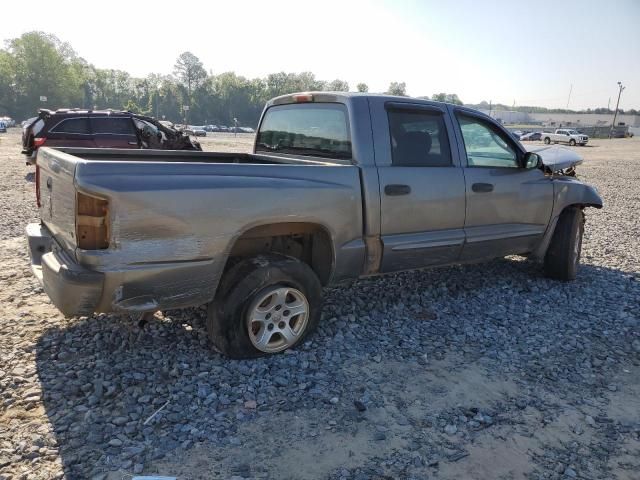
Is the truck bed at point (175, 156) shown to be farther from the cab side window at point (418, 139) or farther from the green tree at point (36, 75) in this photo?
the green tree at point (36, 75)

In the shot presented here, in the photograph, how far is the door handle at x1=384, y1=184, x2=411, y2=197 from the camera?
3857 millimetres

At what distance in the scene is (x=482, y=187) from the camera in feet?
14.8

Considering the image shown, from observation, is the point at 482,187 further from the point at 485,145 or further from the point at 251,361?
the point at 251,361

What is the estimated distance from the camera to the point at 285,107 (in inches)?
188

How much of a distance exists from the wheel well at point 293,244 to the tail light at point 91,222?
927 millimetres

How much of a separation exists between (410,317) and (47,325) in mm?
3106

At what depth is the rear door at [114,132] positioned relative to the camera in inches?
457

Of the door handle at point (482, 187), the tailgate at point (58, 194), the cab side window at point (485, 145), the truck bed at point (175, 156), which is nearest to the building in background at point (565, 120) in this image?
the cab side window at point (485, 145)

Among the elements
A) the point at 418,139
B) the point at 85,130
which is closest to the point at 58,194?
the point at 418,139

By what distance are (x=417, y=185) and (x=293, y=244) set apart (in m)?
1.16

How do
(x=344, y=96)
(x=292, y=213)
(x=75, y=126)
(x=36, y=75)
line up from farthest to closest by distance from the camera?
(x=36, y=75), (x=75, y=126), (x=344, y=96), (x=292, y=213)

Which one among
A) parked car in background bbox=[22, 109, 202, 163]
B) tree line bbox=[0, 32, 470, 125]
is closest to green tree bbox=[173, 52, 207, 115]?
tree line bbox=[0, 32, 470, 125]

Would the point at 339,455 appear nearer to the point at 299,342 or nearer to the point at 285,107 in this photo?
the point at 299,342

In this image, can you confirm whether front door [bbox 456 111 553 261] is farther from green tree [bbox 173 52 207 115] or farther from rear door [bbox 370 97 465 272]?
green tree [bbox 173 52 207 115]
